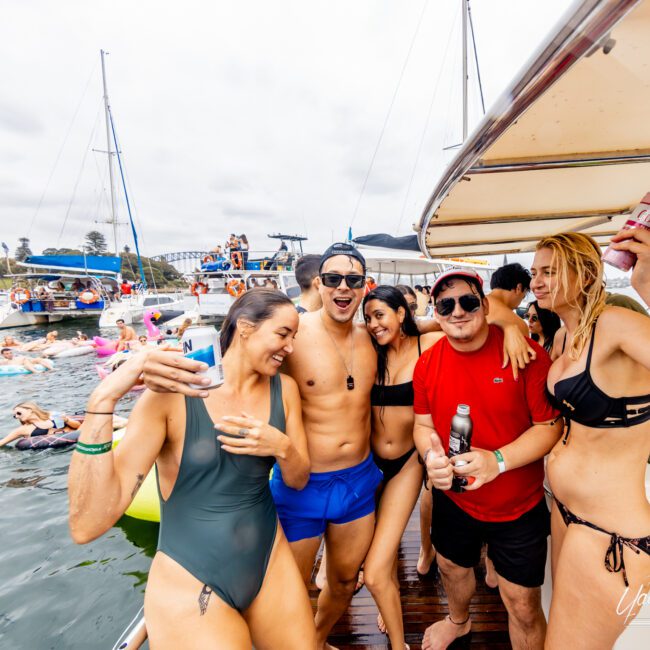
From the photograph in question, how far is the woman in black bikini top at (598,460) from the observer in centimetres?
141

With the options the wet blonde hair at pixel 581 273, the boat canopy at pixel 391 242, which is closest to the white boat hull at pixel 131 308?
the boat canopy at pixel 391 242

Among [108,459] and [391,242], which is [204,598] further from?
[391,242]

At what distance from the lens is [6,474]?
22.2 ft

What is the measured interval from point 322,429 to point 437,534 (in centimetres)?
97

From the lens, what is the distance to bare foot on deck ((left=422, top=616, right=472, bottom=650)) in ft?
7.59

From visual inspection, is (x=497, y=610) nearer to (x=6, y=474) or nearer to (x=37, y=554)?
(x=37, y=554)

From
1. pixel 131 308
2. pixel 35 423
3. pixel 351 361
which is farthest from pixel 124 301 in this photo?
pixel 351 361

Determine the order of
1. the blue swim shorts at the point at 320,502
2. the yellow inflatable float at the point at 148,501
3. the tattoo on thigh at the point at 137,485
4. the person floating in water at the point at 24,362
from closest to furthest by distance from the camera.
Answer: the tattoo on thigh at the point at 137,485 → the blue swim shorts at the point at 320,502 → the yellow inflatable float at the point at 148,501 → the person floating in water at the point at 24,362

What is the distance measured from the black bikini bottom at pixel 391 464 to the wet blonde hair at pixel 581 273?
1247 mm

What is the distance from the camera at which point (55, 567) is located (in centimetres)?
468

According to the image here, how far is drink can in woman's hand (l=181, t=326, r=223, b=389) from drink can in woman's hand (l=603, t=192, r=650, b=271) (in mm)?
1550

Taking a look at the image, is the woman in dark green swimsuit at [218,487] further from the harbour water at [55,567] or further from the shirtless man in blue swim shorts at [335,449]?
the harbour water at [55,567]

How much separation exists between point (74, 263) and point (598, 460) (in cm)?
3249

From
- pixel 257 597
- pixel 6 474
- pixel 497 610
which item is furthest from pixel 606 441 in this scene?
pixel 6 474
